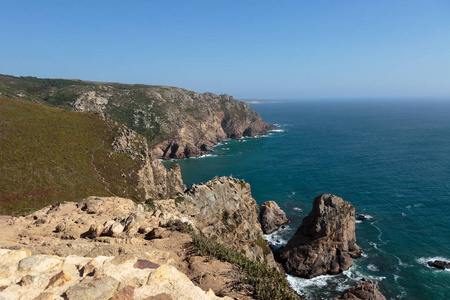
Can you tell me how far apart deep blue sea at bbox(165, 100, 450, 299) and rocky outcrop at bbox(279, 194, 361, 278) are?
7.29 feet

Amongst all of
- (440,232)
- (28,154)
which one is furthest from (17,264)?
(440,232)

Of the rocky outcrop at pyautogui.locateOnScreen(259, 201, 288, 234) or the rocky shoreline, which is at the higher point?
the rocky shoreline

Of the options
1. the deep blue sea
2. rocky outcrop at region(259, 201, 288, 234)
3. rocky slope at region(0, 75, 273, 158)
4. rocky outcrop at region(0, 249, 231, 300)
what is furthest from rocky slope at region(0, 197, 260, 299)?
rocky slope at region(0, 75, 273, 158)

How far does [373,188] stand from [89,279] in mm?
94636

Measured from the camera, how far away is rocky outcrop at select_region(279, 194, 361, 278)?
48.8 meters

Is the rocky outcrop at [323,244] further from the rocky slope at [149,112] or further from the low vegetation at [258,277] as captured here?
the rocky slope at [149,112]

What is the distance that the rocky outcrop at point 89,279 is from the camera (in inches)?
385

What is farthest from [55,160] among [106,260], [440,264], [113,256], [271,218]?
[440,264]

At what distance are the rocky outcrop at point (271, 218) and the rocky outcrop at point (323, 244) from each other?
43.3 feet

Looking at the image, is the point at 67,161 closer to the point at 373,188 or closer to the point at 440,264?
the point at 440,264

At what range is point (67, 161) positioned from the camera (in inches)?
2450

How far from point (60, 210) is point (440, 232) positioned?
79.1 m

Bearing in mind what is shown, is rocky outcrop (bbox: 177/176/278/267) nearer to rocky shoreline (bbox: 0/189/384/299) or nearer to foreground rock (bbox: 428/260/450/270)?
rocky shoreline (bbox: 0/189/384/299)

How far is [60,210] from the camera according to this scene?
2603 cm
